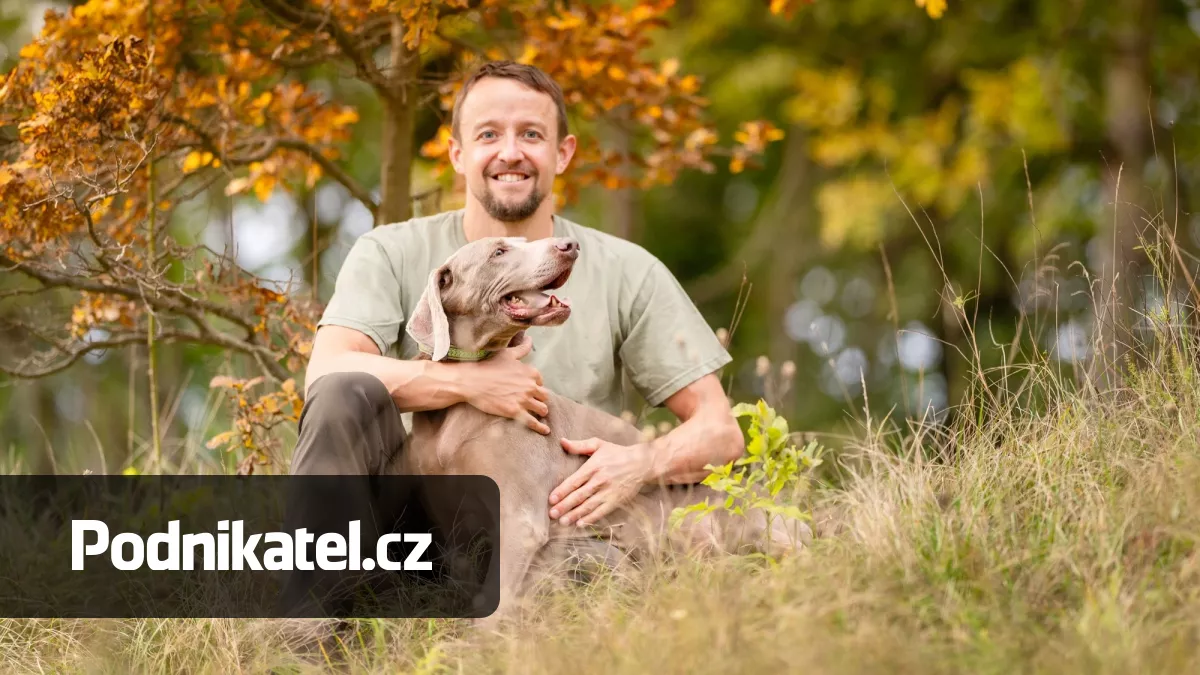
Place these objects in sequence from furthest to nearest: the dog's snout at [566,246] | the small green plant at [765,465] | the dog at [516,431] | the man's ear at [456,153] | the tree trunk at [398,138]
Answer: the tree trunk at [398,138] → the man's ear at [456,153] → the dog's snout at [566,246] → the dog at [516,431] → the small green plant at [765,465]

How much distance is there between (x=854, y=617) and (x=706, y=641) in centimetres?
Answer: 34

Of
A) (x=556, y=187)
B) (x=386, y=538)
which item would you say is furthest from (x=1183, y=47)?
(x=386, y=538)

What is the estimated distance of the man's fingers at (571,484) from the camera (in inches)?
141

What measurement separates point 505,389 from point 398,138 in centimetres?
218

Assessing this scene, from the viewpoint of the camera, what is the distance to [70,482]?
4914mm

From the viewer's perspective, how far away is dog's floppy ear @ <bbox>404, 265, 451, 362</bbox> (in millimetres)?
3656

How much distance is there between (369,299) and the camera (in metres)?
3.94

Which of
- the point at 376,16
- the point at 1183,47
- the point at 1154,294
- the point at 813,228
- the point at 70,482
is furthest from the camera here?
the point at 813,228

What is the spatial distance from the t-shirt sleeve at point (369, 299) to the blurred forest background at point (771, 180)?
71 cm

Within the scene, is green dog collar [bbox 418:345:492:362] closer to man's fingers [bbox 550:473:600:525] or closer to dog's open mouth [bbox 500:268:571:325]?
dog's open mouth [bbox 500:268:571:325]

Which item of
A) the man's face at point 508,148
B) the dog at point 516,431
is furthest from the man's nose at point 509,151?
the dog at point 516,431

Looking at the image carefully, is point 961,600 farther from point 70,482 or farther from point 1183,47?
point 1183,47

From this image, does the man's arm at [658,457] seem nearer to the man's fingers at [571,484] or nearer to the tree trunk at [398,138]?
the man's fingers at [571,484]

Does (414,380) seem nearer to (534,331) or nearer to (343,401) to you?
(343,401)
